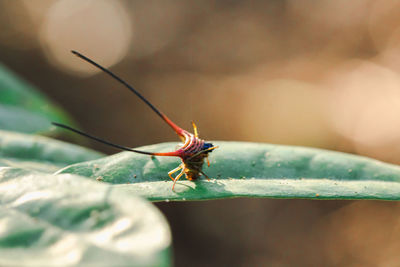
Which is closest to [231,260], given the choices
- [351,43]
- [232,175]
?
[351,43]

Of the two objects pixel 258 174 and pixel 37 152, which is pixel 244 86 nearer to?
pixel 37 152

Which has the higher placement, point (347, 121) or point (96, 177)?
point (347, 121)

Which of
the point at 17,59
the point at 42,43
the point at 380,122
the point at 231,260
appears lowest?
the point at 231,260

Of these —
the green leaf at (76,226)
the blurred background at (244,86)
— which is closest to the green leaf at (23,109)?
the green leaf at (76,226)

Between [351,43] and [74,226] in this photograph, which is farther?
[351,43]

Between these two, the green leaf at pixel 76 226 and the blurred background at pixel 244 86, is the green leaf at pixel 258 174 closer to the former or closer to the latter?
the green leaf at pixel 76 226

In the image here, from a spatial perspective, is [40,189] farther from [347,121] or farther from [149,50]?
[149,50]

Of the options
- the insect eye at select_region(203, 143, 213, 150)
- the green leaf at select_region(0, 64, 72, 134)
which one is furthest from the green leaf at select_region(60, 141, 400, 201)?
the green leaf at select_region(0, 64, 72, 134)

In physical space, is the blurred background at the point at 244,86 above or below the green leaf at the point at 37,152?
above
